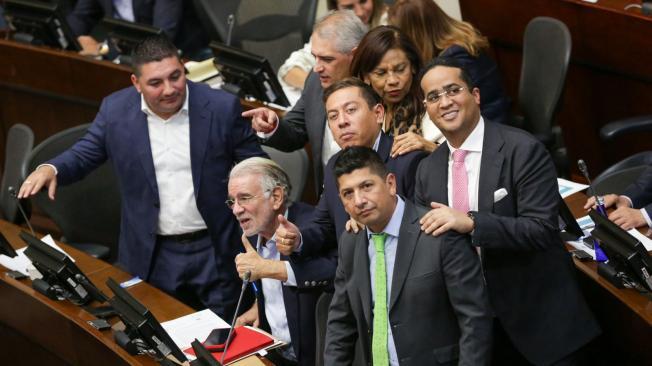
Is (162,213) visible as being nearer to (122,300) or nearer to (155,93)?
(155,93)

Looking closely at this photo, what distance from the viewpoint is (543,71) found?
413cm

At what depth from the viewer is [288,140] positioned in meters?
3.57

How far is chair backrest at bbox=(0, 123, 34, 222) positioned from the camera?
4195 mm

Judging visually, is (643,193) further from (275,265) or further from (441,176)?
(275,265)

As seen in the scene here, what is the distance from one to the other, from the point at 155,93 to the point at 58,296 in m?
0.67

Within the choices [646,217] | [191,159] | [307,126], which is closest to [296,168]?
[307,126]

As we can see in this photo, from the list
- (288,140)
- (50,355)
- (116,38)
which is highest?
(116,38)

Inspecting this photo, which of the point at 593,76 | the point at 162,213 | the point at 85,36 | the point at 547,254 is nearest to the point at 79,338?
the point at 162,213

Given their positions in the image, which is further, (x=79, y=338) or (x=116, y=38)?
(x=116, y=38)

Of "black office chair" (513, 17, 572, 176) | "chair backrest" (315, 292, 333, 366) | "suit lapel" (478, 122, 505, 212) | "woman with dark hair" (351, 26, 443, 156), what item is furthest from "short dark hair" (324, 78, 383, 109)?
"black office chair" (513, 17, 572, 176)

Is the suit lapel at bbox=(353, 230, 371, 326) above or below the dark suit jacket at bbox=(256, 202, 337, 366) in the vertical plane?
above

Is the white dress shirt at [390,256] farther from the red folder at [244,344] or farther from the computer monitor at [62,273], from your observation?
the computer monitor at [62,273]

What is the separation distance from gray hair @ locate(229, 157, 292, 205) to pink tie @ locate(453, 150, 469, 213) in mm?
583

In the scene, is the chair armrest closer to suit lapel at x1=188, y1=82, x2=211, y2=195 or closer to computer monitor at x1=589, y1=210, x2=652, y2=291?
computer monitor at x1=589, y1=210, x2=652, y2=291
